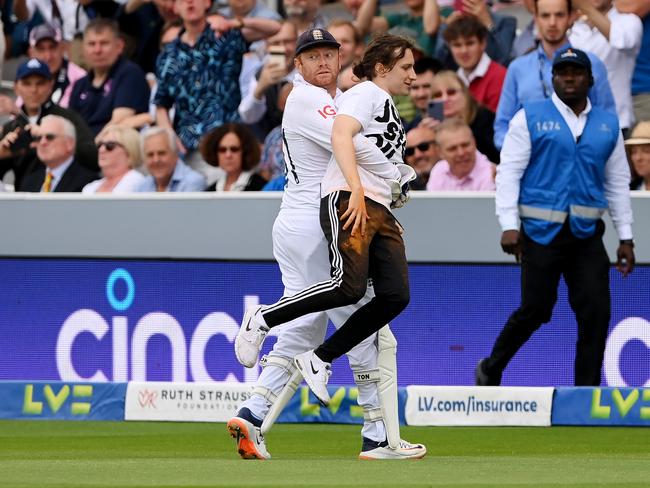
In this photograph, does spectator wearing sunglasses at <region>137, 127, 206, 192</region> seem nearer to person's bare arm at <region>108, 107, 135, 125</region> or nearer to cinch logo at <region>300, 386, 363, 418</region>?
person's bare arm at <region>108, 107, 135, 125</region>

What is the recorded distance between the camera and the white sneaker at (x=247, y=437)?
7570 mm

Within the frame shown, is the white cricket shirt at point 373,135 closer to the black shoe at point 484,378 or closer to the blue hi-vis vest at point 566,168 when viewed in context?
the blue hi-vis vest at point 566,168

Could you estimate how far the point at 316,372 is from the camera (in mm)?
7488

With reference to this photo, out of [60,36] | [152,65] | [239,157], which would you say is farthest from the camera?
[60,36]

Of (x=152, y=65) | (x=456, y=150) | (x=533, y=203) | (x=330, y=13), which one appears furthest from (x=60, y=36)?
(x=533, y=203)

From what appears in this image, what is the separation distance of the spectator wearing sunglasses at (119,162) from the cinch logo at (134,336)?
3.44 feet

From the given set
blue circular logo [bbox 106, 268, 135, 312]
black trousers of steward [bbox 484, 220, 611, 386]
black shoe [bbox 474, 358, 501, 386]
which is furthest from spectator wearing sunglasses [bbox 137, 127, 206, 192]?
black trousers of steward [bbox 484, 220, 611, 386]

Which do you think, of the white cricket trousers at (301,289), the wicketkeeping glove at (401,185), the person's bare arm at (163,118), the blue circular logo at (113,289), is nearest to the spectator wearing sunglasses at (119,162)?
the person's bare arm at (163,118)

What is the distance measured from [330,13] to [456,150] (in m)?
5.18

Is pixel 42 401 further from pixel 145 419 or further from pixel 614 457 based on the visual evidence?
pixel 614 457

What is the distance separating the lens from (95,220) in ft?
39.6

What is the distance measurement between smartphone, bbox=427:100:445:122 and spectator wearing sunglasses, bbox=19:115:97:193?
9.36 ft

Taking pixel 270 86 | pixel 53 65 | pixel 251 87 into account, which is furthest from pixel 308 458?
pixel 53 65

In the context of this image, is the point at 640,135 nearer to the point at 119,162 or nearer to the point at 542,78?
the point at 542,78
